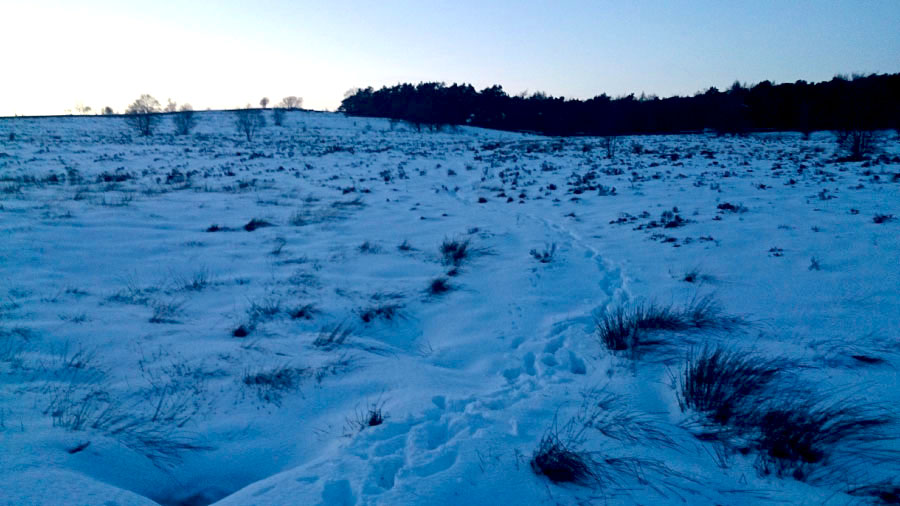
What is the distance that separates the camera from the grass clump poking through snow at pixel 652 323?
3984 mm

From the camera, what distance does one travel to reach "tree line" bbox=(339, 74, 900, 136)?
27.2 m

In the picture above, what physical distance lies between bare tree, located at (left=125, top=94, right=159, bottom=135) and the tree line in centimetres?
2742

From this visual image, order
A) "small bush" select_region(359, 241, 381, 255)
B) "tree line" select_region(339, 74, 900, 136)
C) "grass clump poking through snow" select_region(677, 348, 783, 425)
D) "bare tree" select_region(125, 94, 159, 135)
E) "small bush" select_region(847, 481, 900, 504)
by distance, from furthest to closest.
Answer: "bare tree" select_region(125, 94, 159, 135) → "tree line" select_region(339, 74, 900, 136) → "small bush" select_region(359, 241, 381, 255) → "grass clump poking through snow" select_region(677, 348, 783, 425) → "small bush" select_region(847, 481, 900, 504)

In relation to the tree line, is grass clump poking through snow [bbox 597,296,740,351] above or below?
below

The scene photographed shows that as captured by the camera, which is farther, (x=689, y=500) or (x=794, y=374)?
(x=794, y=374)

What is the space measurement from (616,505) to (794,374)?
6.72 ft

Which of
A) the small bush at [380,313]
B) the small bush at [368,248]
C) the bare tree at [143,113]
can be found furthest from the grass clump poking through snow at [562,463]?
→ the bare tree at [143,113]

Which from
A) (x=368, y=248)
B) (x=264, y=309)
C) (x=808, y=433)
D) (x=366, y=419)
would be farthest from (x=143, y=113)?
(x=808, y=433)

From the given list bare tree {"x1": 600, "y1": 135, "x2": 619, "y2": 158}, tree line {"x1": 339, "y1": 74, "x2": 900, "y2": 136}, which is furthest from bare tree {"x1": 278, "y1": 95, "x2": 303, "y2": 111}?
bare tree {"x1": 600, "y1": 135, "x2": 619, "y2": 158}

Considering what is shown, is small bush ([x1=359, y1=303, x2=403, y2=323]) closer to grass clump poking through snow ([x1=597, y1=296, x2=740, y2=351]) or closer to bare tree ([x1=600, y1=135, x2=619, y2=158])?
grass clump poking through snow ([x1=597, y1=296, x2=740, y2=351])

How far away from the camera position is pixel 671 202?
1002 centimetres

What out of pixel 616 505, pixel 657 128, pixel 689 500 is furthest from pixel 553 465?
pixel 657 128

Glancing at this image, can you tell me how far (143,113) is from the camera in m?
42.7

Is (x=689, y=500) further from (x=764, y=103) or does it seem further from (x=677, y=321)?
(x=764, y=103)
